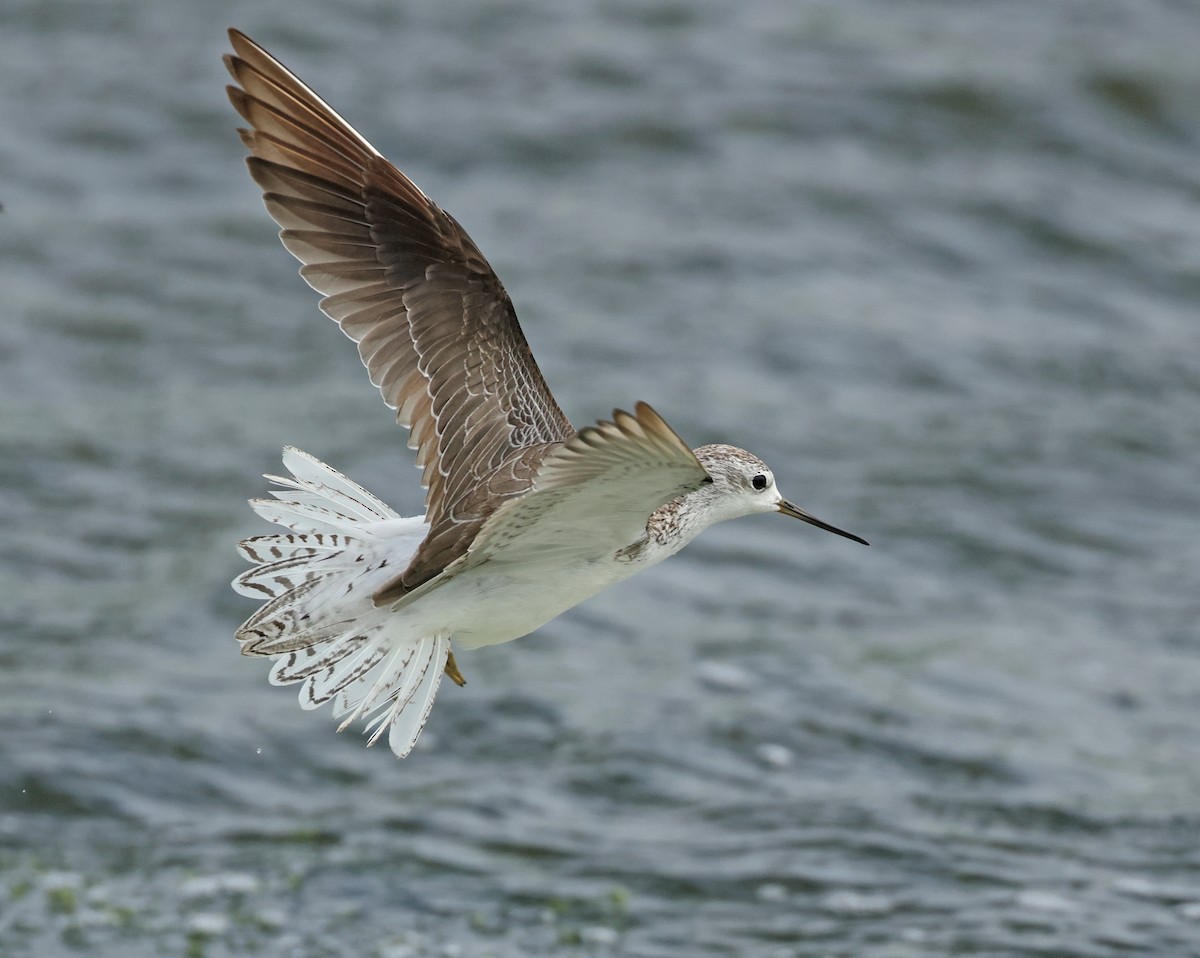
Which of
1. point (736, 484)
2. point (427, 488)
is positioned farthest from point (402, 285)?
point (736, 484)

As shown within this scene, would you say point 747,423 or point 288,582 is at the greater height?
point 747,423

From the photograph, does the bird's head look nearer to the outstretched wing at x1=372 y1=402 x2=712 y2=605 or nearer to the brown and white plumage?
the brown and white plumage

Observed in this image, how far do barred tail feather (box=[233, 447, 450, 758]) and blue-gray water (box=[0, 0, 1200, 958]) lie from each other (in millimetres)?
1757

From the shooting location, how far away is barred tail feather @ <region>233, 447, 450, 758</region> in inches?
172

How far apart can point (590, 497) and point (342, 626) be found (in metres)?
0.85

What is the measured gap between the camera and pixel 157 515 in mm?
8328

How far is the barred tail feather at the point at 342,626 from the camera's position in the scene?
4367mm

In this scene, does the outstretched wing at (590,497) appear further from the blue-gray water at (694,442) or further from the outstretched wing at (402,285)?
the blue-gray water at (694,442)

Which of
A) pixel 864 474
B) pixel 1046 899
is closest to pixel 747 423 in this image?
pixel 864 474

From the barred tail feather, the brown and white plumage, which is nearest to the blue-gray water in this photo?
the barred tail feather

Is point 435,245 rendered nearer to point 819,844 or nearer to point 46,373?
point 819,844

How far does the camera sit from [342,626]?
439cm

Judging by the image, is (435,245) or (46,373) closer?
(435,245)

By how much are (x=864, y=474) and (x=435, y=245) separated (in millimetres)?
4542
